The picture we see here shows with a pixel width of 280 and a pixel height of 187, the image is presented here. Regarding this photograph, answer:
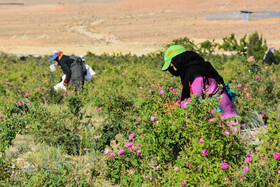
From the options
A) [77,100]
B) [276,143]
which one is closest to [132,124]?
[77,100]

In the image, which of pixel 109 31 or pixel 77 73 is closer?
pixel 77 73

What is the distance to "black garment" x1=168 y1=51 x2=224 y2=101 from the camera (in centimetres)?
345

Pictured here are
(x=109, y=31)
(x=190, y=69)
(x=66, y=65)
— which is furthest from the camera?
(x=109, y=31)

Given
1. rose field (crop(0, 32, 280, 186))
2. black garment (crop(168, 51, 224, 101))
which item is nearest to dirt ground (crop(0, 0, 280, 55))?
rose field (crop(0, 32, 280, 186))

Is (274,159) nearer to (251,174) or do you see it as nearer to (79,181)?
(251,174)

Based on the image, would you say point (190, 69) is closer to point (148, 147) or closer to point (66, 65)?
point (148, 147)

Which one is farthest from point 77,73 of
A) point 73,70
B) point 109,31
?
point 109,31

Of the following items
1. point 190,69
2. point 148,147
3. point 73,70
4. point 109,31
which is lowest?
point 109,31

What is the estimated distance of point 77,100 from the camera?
5.11 m

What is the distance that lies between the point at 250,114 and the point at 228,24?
3301cm

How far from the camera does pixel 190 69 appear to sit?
137 inches

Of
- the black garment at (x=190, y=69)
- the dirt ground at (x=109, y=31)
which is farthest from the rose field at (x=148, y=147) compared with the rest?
the dirt ground at (x=109, y=31)

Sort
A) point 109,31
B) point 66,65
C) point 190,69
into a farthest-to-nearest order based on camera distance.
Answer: point 109,31
point 66,65
point 190,69

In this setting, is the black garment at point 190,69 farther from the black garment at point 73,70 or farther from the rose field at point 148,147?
the black garment at point 73,70
